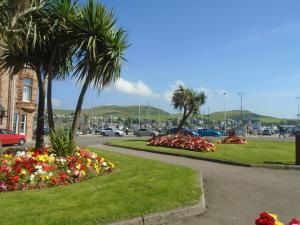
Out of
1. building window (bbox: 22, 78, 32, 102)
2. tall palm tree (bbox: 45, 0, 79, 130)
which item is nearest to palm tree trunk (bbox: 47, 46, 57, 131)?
tall palm tree (bbox: 45, 0, 79, 130)

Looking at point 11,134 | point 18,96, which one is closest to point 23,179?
point 11,134

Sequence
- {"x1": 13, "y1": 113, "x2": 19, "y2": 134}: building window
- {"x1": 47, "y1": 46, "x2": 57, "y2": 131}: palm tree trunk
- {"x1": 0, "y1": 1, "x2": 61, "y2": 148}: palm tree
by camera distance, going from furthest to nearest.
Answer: {"x1": 13, "y1": 113, "x2": 19, "y2": 134}: building window < {"x1": 47, "y1": 46, "x2": 57, "y2": 131}: palm tree trunk < {"x1": 0, "y1": 1, "x2": 61, "y2": 148}: palm tree

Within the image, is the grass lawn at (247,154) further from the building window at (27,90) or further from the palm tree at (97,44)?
the building window at (27,90)

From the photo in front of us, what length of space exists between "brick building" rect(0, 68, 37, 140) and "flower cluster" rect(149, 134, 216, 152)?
17.1 metres

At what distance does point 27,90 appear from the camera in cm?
4284

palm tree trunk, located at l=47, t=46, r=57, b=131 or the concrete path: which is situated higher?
palm tree trunk, located at l=47, t=46, r=57, b=131

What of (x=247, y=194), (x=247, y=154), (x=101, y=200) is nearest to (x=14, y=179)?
(x=101, y=200)

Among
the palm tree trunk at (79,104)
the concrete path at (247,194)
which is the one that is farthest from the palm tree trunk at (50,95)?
the concrete path at (247,194)

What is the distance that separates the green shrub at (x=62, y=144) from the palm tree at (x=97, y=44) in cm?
75

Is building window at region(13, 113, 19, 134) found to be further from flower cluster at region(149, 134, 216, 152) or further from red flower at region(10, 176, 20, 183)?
red flower at region(10, 176, 20, 183)

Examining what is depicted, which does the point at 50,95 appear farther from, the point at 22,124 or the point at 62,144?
the point at 22,124

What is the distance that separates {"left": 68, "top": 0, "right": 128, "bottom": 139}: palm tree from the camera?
13.1 meters

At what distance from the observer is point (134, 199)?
25.9ft

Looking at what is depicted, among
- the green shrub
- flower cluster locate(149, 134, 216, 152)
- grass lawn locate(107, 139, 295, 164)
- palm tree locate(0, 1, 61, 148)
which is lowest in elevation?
grass lawn locate(107, 139, 295, 164)
